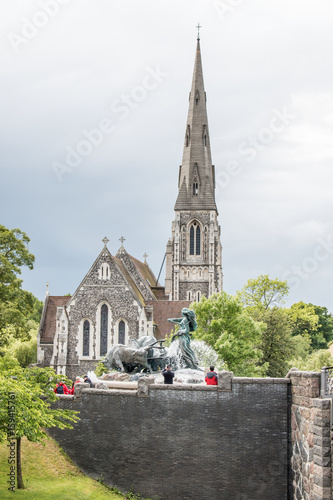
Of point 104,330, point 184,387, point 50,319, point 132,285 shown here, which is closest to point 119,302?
point 104,330

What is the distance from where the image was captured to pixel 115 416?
22141mm

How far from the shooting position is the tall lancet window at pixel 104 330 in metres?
47.5

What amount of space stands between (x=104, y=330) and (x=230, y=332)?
35.3 feet

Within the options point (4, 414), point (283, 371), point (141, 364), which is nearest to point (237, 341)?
point (283, 371)

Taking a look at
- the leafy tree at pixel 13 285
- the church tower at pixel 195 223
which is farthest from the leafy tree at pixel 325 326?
the leafy tree at pixel 13 285

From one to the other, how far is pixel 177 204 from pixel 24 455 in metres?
46.5

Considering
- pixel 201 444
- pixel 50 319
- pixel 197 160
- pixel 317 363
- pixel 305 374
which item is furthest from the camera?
pixel 197 160

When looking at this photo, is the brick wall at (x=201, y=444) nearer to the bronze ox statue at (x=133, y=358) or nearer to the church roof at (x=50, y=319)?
the bronze ox statue at (x=133, y=358)

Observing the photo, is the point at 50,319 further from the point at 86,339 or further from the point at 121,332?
the point at 121,332

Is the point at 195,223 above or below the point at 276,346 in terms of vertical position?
above

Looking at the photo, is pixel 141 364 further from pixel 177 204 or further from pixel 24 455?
pixel 177 204

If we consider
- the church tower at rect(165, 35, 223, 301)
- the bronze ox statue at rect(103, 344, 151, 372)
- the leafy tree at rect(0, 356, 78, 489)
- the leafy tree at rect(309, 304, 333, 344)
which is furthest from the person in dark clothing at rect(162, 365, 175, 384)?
the leafy tree at rect(309, 304, 333, 344)

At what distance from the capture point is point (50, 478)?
20156mm

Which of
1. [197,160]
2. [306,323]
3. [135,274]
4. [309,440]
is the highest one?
[197,160]
